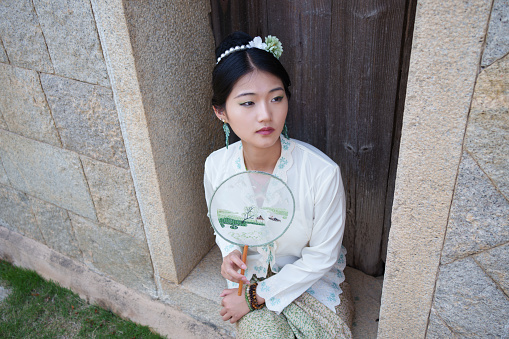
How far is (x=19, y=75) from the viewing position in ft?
7.74

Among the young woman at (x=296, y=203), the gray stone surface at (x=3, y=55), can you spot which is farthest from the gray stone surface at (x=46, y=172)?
the young woman at (x=296, y=203)

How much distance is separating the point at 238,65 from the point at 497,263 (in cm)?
118

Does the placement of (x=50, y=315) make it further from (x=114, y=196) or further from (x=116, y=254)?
(x=114, y=196)

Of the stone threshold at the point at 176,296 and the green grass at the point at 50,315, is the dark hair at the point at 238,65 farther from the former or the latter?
the green grass at the point at 50,315

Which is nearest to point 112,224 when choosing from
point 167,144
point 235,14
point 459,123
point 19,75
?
point 167,144

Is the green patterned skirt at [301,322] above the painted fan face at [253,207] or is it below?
below

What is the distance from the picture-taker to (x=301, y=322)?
190cm

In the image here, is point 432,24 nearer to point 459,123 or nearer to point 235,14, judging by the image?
point 459,123

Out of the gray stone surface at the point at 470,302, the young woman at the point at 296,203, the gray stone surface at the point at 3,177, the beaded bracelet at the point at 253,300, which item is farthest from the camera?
the gray stone surface at the point at 3,177

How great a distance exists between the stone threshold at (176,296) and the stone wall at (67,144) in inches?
3.8

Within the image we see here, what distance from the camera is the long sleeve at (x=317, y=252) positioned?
1847 mm

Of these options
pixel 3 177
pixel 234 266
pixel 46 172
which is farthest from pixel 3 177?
pixel 234 266

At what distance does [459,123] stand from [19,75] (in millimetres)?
2291

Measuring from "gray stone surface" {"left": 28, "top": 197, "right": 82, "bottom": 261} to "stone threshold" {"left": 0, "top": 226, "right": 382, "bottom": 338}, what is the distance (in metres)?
0.09
